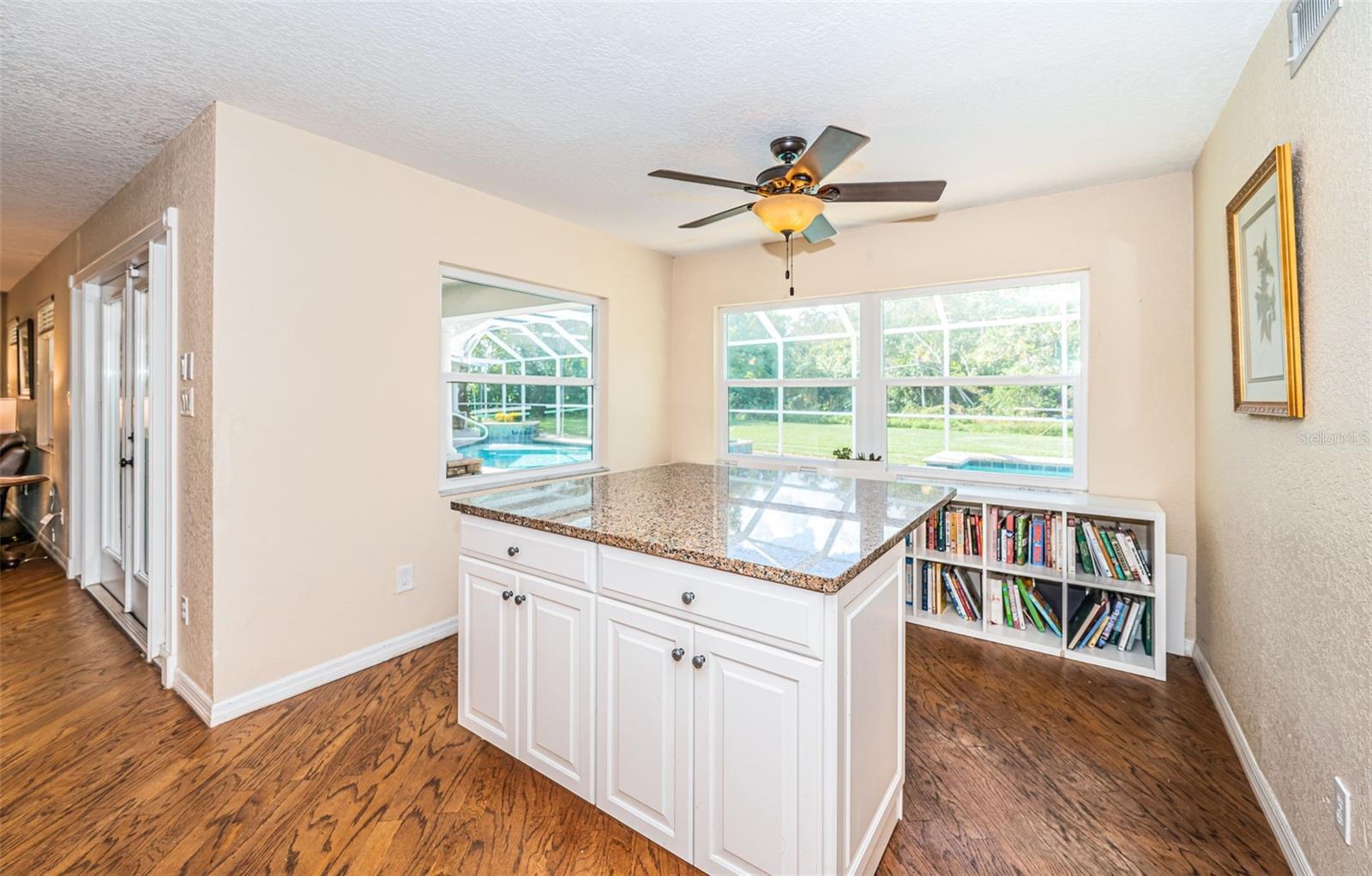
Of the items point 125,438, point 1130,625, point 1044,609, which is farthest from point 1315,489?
point 125,438

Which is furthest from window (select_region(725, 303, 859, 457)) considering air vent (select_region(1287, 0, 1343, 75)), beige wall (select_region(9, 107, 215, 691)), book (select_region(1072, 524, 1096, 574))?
beige wall (select_region(9, 107, 215, 691))

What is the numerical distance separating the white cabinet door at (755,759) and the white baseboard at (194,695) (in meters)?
2.04

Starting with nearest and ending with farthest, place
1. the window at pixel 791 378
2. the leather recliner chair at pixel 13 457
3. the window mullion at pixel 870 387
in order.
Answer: the window mullion at pixel 870 387
the window at pixel 791 378
the leather recliner chair at pixel 13 457

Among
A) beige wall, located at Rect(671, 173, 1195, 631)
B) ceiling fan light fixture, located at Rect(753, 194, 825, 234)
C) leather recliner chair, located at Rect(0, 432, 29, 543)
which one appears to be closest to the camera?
ceiling fan light fixture, located at Rect(753, 194, 825, 234)

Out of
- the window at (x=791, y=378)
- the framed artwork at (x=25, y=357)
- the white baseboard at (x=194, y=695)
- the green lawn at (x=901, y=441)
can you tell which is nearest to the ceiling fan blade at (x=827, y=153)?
the window at (x=791, y=378)

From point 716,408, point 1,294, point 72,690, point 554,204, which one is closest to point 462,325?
point 554,204

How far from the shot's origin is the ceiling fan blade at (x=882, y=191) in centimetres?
216

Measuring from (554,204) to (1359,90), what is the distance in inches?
124

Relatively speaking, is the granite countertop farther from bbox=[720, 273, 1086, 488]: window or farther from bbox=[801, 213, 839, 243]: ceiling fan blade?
bbox=[720, 273, 1086, 488]: window

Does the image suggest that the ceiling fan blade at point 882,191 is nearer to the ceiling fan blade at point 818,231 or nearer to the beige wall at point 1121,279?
the ceiling fan blade at point 818,231

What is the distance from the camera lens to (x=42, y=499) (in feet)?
15.6

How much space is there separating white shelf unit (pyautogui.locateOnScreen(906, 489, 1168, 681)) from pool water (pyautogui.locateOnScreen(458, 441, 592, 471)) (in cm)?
228

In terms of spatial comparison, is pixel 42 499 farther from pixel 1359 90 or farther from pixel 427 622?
pixel 1359 90

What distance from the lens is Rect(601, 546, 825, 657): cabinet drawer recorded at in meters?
1.25
